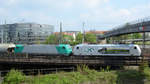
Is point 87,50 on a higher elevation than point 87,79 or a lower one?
higher

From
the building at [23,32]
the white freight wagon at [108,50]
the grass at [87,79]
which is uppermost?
the building at [23,32]

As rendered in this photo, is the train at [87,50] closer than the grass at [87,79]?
No

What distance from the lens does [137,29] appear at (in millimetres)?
32719

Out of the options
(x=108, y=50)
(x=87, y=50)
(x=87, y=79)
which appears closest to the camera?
(x=87, y=79)

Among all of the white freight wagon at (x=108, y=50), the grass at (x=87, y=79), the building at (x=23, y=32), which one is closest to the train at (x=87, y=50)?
the white freight wagon at (x=108, y=50)

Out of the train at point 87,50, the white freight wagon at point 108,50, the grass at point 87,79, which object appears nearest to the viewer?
the grass at point 87,79

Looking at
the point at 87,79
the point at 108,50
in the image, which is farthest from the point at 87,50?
the point at 87,79

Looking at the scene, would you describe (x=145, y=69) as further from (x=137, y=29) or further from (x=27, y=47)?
(x=27, y=47)

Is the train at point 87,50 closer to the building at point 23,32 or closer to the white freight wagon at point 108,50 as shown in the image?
the white freight wagon at point 108,50

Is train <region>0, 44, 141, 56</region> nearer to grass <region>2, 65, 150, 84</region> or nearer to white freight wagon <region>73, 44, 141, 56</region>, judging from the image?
white freight wagon <region>73, 44, 141, 56</region>

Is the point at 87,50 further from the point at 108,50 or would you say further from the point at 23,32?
the point at 23,32

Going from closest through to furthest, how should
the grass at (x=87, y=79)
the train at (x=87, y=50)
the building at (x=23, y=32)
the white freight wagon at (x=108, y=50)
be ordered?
1. the grass at (x=87, y=79)
2. the white freight wagon at (x=108, y=50)
3. the train at (x=87, y=50)
4. the building at (x=23, y=32)

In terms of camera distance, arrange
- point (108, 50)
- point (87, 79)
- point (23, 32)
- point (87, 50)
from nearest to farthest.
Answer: point (87, 79), point (108, 50), point (87, 50), point (23, 32)

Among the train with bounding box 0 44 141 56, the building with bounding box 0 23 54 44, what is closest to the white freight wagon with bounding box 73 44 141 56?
the train with bounding box 0 44 141 56
